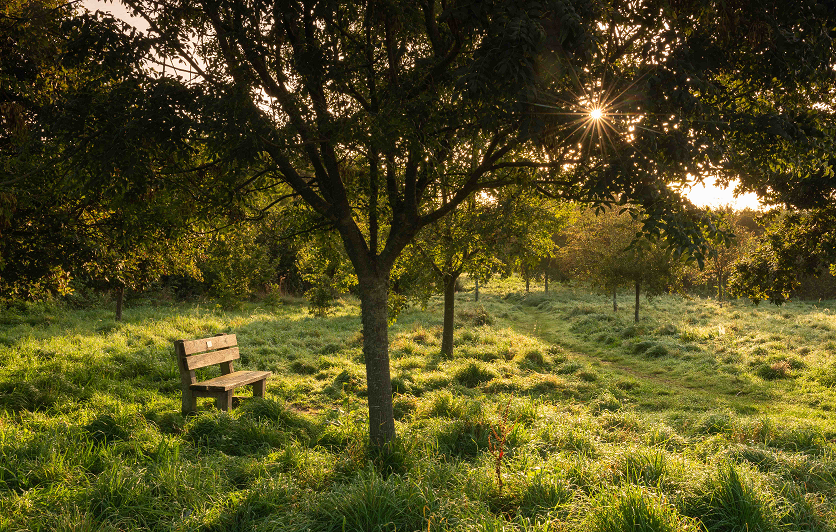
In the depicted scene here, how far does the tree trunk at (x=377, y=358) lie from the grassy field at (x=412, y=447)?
0.36 meters

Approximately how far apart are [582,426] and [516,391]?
11.9 ft

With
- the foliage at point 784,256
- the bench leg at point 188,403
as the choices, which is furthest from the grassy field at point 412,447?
the foliage at point 784,256

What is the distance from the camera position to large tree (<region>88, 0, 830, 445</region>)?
3.45 metres

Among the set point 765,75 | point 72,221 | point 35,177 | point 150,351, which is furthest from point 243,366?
point 765,75

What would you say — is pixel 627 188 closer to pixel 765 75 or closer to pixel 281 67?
pixel 765 75

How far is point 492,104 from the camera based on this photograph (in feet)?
11.6

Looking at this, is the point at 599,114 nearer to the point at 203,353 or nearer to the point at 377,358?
the point at 377,358

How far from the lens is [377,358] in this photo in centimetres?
546

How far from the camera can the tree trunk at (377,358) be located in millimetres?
5406

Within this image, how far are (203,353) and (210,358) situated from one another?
194mm

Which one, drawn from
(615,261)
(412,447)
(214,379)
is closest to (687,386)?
(412,447)

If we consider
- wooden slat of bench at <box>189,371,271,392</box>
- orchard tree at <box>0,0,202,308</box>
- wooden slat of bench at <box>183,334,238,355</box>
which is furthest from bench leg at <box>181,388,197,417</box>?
orchard tree at <box>0,0,202,308</box>

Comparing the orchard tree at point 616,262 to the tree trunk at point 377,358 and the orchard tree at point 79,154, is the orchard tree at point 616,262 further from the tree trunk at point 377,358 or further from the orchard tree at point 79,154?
the orchard tree at point 79,154

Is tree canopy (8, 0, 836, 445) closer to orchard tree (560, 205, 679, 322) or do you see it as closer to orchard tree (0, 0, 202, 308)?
orchard tree (0, 0, 202, 308)
